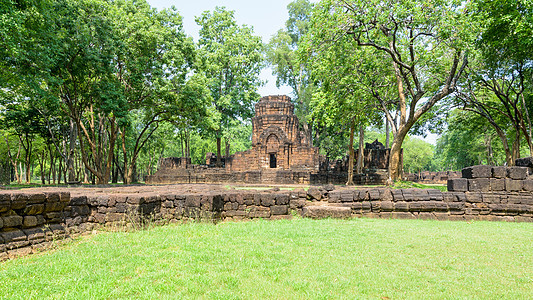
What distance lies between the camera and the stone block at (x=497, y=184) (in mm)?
9156

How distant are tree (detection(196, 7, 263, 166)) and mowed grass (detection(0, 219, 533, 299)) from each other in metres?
27.2

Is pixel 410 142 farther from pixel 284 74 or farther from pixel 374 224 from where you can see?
pixel 374 224

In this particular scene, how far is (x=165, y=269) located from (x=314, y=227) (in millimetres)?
3897

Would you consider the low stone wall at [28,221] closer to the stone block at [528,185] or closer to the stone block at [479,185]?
the stone block at [479,185]

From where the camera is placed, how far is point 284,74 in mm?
39219

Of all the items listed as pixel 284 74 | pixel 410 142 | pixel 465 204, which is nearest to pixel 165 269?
pixel 465 204

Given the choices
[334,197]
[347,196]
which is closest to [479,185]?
[347,196]

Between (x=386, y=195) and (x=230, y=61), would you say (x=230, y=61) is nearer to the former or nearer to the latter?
(x=230, y=61)

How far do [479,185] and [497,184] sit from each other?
1.75 feet

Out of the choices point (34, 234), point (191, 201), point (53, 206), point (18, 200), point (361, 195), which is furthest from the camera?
point (361, 195)

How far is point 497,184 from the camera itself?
362 inches

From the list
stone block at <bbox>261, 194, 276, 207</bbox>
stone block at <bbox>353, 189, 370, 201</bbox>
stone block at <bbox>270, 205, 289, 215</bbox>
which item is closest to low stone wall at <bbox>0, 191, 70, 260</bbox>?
stone block at <bbox>261, 194, 276, 207</bbox>

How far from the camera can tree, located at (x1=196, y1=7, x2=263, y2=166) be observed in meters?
32.7

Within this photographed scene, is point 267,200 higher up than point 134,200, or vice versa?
point 134,200
